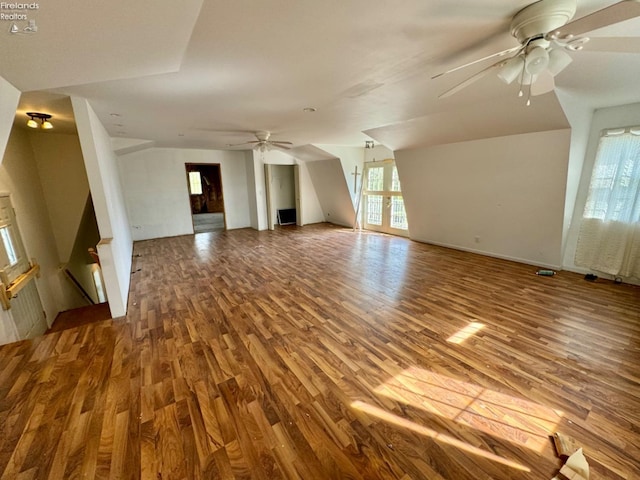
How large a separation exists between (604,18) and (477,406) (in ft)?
Answer: 7.59

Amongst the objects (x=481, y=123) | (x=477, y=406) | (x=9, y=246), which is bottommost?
(x=477, y=406)

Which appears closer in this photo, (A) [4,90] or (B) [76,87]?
(A) [4,90]

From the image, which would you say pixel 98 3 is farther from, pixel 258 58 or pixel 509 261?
A: pixel 509 261

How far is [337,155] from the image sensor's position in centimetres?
687

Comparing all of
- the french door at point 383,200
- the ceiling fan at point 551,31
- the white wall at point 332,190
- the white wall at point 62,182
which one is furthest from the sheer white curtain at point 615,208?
the white wall at point 62,182

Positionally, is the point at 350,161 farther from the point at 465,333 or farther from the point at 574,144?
the point at 465,333

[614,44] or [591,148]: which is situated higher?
[614,44]

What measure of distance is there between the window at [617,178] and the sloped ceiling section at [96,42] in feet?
16.7

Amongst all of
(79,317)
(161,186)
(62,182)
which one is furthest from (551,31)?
(161,186)

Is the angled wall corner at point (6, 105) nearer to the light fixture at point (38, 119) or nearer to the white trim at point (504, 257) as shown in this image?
the light fixture at point (38, 119)

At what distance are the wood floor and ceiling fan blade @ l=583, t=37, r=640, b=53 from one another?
89.2 inches

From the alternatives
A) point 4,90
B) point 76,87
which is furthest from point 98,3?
point 76,87

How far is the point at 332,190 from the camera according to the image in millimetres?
8055

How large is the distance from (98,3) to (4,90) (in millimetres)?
1377
